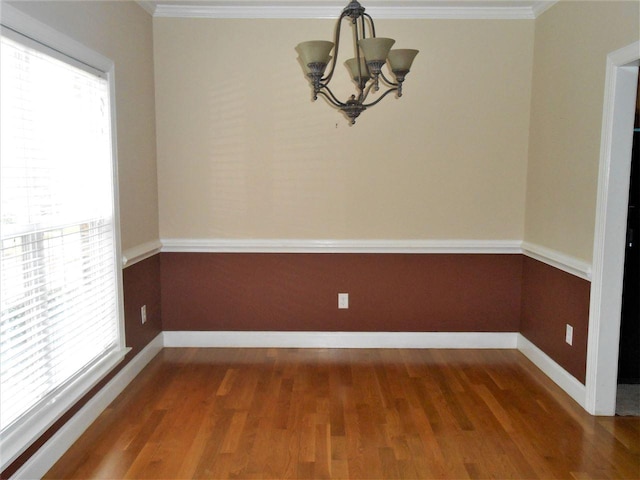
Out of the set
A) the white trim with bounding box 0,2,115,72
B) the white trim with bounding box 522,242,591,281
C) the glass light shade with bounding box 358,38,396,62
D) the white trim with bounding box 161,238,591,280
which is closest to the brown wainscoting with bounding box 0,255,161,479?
the white trim with bounding box 161,238,591,280

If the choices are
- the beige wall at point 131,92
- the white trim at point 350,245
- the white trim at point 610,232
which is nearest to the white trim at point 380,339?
the white trim at point 350,245

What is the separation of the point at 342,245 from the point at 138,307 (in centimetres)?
160

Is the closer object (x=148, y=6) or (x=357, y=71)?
(x=357, y=71)

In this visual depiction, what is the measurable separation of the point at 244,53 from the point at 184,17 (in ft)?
1.71

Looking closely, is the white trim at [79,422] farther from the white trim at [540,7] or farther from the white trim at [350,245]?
the white trim at [540,7]

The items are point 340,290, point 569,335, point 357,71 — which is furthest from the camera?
point 340,290

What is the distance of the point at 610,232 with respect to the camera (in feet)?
9.03

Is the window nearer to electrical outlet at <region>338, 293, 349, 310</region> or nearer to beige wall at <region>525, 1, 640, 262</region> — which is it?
electrical outlet at <region>338, 293, 349, 310</region>

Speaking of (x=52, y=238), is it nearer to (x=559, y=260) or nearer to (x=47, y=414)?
(x=47, y=414)

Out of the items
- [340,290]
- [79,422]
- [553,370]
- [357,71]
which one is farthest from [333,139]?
[79,422]

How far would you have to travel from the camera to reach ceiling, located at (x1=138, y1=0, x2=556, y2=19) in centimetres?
356

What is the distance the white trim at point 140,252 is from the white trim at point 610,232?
2895 mm

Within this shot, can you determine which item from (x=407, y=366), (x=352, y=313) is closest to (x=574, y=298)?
(x=407, y=366)

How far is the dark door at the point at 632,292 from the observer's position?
3.09 meters
